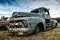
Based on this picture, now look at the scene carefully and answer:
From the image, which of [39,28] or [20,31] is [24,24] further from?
[39,28]

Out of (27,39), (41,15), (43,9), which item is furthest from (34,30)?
(43,9)

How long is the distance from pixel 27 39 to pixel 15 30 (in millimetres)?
1177

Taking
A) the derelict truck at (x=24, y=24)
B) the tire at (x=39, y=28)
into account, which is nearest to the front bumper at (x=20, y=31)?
the derelict truck at (x=24, y=24)

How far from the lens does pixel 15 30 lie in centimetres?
792

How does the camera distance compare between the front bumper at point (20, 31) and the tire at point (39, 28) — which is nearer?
the front bumper at point (20, 31)

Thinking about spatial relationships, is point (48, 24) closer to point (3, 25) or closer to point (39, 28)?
point (39, 28)

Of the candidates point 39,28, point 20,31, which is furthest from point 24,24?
point 39,28

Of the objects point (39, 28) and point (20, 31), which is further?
point (39, 28)

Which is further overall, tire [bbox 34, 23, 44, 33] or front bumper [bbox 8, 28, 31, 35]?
tire [bbox 34, 23, 44, 33]

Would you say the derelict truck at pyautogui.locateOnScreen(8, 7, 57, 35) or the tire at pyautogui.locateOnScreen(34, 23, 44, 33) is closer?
the derelict truck at pyautogui.locateOnScreen(8, 7, 57, 35)

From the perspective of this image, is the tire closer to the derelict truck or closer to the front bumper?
the derelict truck

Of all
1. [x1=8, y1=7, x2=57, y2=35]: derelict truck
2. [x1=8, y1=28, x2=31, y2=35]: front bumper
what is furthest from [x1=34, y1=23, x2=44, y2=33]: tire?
[x1=8, y1=28, x2=31, y2=35]: front bumper

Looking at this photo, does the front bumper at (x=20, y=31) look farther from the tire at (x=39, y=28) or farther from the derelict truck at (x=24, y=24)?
the tire at (x=39, y=28)

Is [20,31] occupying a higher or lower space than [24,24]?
lower
